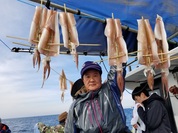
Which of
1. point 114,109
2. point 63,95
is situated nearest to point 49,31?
point 114,109

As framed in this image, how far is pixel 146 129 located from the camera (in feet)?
12.4

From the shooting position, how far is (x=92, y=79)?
2.56 meters

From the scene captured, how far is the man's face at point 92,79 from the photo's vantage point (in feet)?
8.32

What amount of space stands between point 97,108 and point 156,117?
1.63 meters

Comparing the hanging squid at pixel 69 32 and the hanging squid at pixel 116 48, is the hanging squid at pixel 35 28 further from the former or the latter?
the hanging squid at pixel 116 48

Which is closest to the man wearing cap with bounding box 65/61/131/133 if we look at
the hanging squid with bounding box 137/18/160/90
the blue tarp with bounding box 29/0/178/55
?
the hanging squid with bounding box 137/18/160/90

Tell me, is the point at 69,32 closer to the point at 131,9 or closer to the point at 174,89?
the point at 131,9

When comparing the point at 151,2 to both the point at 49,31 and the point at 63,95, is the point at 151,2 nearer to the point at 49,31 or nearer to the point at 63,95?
the point at 49,31

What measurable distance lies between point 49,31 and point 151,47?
3.97 ft

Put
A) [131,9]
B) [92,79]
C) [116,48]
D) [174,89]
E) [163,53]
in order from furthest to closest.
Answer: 1. [174,89]
2. [131,9]
3. [92,79]
4. [116,48]
5. [163,53]

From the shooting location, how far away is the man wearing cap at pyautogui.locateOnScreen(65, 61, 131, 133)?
2238 millimetres

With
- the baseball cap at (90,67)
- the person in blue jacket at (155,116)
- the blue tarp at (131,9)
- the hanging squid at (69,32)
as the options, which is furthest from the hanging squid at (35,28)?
the person in blue jacket at (155,116)

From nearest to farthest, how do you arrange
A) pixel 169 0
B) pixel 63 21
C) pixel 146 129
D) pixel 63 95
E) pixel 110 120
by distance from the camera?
pixel 110 120 → pixel 63 21 → pixel 146 129 → pixel 169 0 → pixel 63 95

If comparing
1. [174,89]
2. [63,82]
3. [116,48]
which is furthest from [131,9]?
[63,82]
